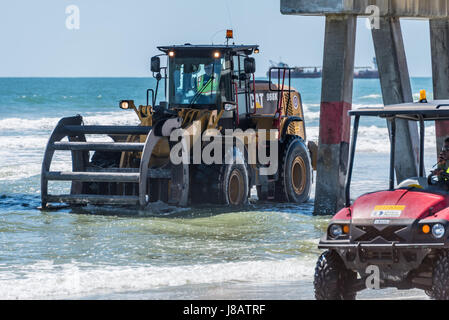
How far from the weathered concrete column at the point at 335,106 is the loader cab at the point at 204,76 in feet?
8.76

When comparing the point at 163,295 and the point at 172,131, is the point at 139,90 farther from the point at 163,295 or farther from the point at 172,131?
the point at 163,295

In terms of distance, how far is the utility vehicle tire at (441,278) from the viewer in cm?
746

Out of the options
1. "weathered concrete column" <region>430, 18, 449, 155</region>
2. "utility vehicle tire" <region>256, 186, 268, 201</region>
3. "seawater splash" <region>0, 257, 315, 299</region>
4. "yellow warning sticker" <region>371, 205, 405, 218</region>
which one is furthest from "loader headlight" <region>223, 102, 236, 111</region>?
"yellow warning sticker" <region>371, 205, 405, 218</region>

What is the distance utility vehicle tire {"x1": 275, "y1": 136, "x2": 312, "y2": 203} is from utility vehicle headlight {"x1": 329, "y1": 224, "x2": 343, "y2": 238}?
31.2ft

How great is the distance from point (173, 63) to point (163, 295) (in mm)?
7886

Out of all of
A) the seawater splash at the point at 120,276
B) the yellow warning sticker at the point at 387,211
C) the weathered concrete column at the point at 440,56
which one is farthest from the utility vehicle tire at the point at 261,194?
the yellow warning sticker at the point at 387,211

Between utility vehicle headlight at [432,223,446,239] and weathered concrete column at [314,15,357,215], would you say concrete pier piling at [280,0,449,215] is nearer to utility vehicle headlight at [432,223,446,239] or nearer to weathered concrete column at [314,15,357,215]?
weathered concrete column at [314,15,357,215]

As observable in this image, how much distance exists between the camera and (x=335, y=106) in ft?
45.3

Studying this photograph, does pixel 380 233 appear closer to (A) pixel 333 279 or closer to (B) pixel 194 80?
(A) pixel 333 279

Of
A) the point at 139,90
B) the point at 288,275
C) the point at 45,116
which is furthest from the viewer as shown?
the point at 139,90

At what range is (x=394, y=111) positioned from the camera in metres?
8.15

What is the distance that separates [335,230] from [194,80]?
8973mm

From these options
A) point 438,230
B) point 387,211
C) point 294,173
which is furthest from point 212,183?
point 438,230
